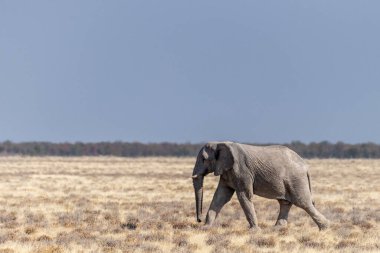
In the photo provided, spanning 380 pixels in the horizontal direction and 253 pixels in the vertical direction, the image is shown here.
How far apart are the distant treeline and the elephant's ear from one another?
129 meters

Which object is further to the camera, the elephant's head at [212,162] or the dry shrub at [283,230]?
the elephant's head at [212,162]

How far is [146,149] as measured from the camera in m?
170

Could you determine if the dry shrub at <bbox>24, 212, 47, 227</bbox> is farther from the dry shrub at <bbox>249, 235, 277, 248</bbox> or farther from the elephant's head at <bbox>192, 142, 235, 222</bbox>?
the dry shrub at <bbox>249, 235, 277, 248</bbox>

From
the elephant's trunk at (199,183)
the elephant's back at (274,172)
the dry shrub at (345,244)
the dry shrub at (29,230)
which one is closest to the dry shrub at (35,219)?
the dry shrub at (29,230)

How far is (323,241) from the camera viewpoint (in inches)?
630

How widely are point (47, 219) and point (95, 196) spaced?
32.1 feet

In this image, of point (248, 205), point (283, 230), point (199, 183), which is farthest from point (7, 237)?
point (283, 230)

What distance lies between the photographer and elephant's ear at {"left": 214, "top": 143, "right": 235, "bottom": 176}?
18.4m

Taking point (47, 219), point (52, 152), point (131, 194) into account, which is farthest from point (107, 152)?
point (47, 219)

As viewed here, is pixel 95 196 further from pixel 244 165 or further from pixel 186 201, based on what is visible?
pixel 244 165

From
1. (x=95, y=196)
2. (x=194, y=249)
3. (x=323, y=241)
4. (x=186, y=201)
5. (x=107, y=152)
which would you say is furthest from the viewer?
(x=107, y=152)

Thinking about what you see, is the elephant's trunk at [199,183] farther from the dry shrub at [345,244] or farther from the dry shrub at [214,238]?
the dry shrub at [345,244]

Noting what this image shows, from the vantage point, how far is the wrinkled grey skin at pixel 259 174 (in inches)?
723

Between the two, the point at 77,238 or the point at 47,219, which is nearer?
the point at 77,238
